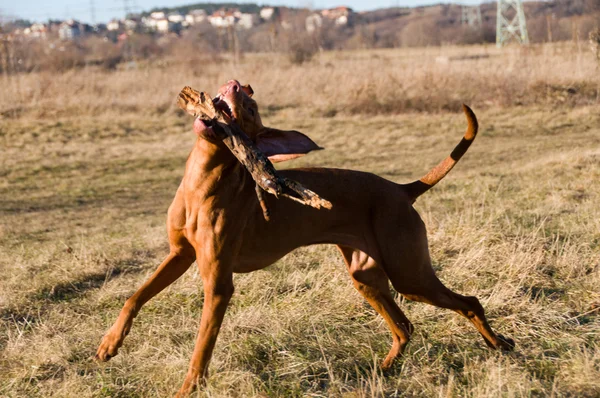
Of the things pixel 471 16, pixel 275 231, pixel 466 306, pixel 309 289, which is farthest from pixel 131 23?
pixel 466 306

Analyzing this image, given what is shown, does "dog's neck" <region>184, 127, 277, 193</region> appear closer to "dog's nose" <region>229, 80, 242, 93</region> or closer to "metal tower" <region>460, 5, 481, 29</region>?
"dog's nose" <region>229, 80, 242, 93</region>

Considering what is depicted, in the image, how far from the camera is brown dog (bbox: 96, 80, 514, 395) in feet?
11.2

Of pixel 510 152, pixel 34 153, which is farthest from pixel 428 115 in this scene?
pixel 34 153

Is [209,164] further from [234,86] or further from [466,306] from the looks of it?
[466,306]

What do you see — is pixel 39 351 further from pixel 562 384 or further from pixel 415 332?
pixel 562 384

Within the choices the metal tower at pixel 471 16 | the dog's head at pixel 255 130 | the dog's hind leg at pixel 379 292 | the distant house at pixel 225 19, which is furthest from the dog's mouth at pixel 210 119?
the metal tower at pixel 471 16

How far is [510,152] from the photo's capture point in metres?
13.0

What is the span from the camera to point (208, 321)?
3.40 meters

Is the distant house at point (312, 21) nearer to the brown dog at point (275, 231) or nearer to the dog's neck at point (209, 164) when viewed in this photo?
the brown dog at point (275, 231)

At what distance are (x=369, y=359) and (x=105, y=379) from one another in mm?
1357

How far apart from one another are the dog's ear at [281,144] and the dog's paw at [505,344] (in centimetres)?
152

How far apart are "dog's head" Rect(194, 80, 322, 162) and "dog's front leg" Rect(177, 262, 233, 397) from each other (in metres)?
0.59

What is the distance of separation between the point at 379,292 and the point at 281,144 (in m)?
1.08

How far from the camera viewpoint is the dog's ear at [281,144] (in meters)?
3.47
